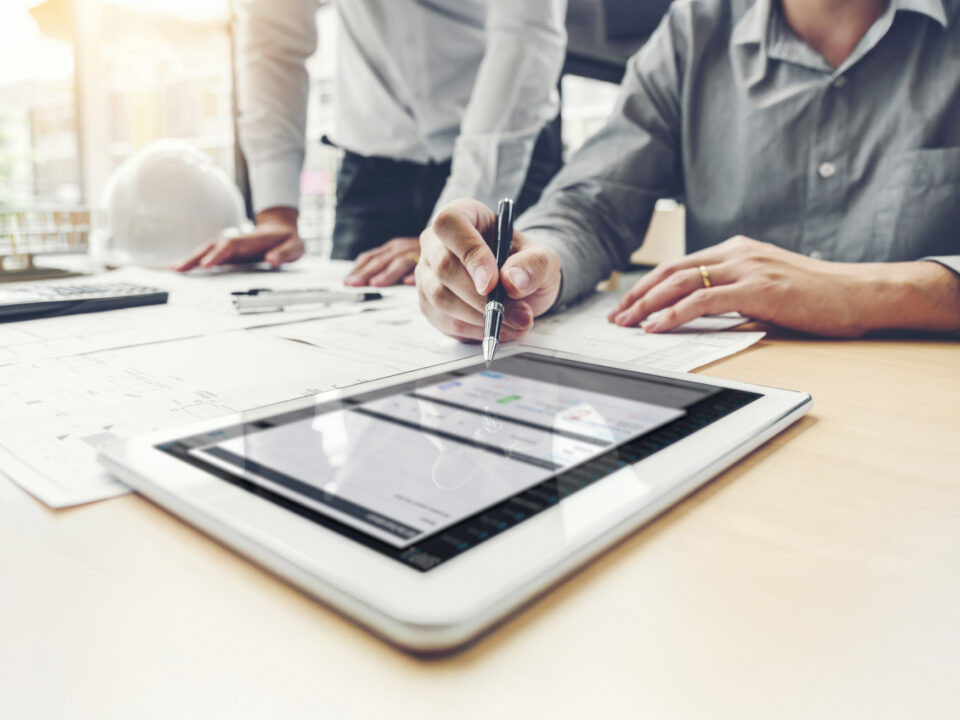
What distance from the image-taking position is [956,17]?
29.6 inches

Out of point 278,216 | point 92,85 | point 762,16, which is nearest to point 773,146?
point 762,16

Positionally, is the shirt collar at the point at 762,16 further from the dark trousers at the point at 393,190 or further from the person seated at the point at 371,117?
the dark trousers at the point at 393,190

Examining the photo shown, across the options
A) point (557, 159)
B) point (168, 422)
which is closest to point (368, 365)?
point (168, 422)

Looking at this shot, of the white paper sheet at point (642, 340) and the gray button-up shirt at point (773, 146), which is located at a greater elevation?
the gray button-up shirt at point (773, 146)

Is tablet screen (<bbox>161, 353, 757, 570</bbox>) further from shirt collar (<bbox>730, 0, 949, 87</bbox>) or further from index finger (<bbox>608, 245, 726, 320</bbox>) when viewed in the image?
shirt collar (<bbox>730, 0, 949, 87</bbox>)

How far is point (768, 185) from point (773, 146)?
47 mm

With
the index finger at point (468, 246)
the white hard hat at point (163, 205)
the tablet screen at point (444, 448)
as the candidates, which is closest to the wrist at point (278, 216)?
the white hard hat at point (163, 205)

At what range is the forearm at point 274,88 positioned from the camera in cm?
134

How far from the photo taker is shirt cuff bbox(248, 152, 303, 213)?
4.43 ft

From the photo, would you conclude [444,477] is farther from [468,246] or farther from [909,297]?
[909,297]

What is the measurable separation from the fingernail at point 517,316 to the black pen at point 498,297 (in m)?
0.03

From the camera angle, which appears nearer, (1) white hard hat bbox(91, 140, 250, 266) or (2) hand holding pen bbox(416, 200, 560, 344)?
(2) hand holding pen bbox(416, 200, 560, 344)

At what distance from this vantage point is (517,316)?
1.91 feet

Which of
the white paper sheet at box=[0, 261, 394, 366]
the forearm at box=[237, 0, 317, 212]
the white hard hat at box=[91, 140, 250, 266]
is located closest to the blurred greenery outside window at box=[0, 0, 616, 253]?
the forearm at box=[237, 0, 317, 212]
